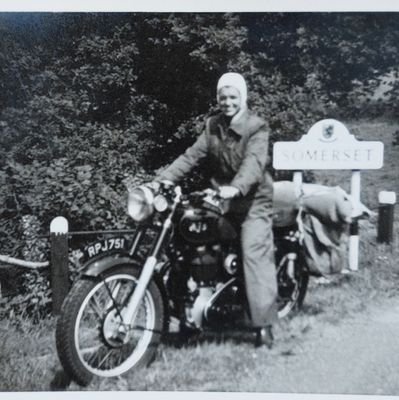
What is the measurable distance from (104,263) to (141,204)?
0.19 metres

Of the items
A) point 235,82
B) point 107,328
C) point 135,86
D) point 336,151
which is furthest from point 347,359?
point 135,86

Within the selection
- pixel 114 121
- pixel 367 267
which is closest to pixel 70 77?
pixel 114 121

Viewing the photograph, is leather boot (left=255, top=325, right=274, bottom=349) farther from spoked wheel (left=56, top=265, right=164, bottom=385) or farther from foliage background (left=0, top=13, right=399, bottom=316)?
foliage background (left=0, top=13, right=399, bottom=316)

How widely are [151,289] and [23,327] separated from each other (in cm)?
49

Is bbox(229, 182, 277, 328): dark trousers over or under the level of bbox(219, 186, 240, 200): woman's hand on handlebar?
under

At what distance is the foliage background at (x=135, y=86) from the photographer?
1.83 metres

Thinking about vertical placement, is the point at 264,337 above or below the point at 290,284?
below

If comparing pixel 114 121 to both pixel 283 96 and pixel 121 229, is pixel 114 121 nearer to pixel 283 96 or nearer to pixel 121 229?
pixel 121 229

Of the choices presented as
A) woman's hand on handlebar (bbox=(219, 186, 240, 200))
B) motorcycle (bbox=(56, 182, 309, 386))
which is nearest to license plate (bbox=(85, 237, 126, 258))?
motorcycle (bbox=(56, 182, 309, 386))

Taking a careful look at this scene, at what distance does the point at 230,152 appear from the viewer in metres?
1.72

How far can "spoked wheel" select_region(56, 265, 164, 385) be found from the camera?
5.07 feet

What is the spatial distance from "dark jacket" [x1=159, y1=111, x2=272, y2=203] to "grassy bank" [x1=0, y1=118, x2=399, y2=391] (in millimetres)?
247

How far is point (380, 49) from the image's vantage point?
1.83 m

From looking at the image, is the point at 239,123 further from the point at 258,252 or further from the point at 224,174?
the point at 258,252
